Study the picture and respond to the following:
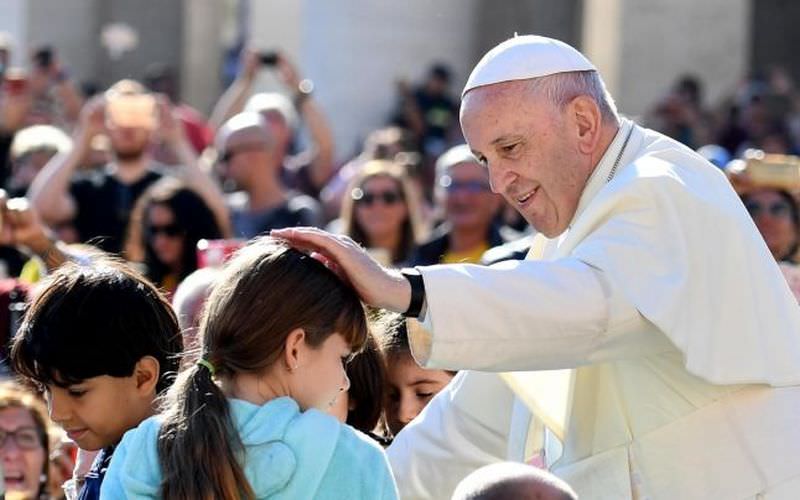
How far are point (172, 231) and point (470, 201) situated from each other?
1.30m

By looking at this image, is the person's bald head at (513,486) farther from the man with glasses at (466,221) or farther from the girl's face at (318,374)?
the man with glasses at (466,221)

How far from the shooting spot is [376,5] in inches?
622

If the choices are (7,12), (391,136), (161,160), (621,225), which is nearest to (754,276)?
(621,225)

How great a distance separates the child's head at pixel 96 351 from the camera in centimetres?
396

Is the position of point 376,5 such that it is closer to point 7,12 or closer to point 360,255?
point 7,12

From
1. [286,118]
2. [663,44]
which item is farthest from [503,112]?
[663,44]

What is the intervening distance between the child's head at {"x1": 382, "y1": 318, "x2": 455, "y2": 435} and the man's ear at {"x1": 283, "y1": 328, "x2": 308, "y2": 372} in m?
1.38

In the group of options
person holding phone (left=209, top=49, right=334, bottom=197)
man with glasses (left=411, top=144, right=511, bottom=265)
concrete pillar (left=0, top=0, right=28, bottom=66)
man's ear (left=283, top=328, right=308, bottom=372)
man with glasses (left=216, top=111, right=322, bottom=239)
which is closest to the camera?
man's ear (left=283, top=328, right=308, bottom=372)

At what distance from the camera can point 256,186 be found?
9125 millimetres

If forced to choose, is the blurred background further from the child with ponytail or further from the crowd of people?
the child with ponytail

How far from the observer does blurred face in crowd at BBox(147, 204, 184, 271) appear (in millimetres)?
7855

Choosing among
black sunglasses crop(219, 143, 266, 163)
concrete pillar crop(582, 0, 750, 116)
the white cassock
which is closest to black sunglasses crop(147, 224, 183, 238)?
black sunglasses crop(219, 143, 266, 163)

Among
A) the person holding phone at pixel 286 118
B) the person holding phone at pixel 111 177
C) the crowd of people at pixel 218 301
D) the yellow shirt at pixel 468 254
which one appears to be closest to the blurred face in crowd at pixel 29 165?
the crowd of people at pixel 218 301

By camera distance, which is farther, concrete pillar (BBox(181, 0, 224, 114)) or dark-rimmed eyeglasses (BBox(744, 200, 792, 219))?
concrete pillar (BBox(181, 0, 224, 114))
